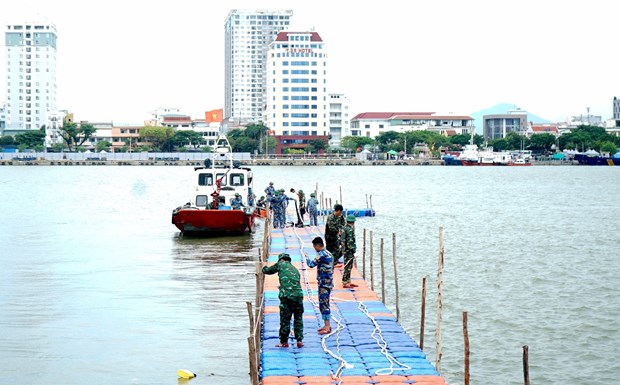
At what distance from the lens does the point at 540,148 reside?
637 feet

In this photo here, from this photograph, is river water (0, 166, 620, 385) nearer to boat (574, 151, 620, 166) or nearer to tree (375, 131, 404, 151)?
tree (375, 131, 404, 151)

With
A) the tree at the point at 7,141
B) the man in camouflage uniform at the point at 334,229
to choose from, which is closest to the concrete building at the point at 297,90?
the tree at the point at 7,141

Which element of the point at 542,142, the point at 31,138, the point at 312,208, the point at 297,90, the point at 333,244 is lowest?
the point at 333,244

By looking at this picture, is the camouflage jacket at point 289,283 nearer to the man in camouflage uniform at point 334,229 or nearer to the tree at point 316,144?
the man in camouflage uniform at point 334,229

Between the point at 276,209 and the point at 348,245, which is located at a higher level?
the point at 276,209

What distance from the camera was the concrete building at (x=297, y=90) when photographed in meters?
165

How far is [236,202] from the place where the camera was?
3972 centimetres

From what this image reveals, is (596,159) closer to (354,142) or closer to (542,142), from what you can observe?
(542,142)

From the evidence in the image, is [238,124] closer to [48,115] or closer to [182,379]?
[48,115]

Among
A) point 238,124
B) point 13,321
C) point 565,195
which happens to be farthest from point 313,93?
point 13,321

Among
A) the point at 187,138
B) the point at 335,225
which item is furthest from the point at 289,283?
the point at 187,138

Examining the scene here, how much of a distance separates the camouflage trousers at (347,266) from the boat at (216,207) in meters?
17.0

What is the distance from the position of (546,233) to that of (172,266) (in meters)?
23.8

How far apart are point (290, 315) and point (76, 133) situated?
6570 inches
